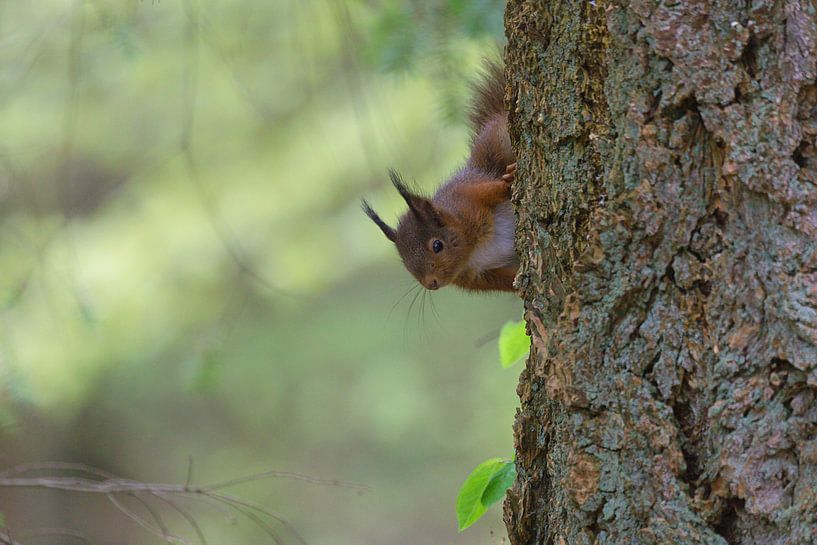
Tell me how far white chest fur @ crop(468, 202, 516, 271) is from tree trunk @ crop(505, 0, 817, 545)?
0.80 metres

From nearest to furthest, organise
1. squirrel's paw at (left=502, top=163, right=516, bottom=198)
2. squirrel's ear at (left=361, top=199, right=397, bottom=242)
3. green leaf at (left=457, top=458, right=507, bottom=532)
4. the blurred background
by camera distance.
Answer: green leaf at (left=457, top=458, right=507, bottom=532), squirrel's paw at (left=502, top=163, right=516, bottom=198), squirrel's ear at (left=361, top=199, right=397, bottom=242), the blurred background

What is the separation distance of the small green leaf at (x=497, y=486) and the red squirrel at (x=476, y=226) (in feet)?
2.07

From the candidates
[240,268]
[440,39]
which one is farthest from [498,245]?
[240,268]

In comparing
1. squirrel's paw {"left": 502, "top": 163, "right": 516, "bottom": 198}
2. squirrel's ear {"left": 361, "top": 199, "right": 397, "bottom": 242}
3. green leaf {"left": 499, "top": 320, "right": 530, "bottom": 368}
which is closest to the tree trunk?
green leaf {"left": 499, "top": 320, "right": 530, "bottom": 368}

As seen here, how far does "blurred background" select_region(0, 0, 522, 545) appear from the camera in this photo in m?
1.81

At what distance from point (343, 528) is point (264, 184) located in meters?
1.96

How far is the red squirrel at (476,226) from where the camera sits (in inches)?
67.6

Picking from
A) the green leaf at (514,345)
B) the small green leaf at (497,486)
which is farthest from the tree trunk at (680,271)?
the green leaf at (514,345)

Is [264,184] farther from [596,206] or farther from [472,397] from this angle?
[596,206]

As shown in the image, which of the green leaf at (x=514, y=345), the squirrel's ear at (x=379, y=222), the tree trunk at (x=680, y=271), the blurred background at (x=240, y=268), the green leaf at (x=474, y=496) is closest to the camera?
the tree trunk at (x=680, y=271)

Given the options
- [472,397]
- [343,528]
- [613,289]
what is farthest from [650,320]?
[343,528]

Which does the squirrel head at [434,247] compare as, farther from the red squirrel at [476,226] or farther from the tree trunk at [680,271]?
the tree trunk at [680,271]

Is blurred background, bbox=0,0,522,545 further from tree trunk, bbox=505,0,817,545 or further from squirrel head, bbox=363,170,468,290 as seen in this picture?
tree trunk, bbox=505,0,817,545

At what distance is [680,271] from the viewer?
79 cm
